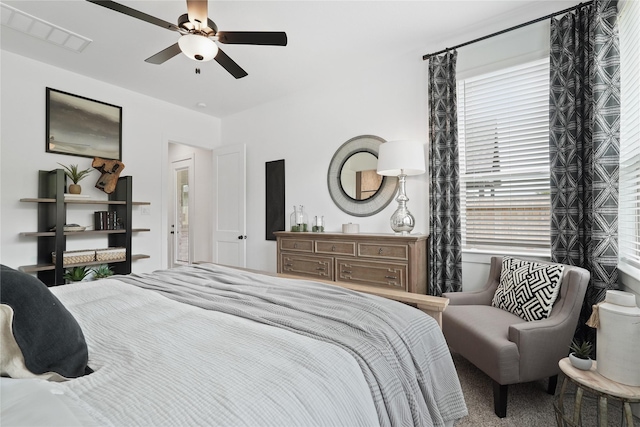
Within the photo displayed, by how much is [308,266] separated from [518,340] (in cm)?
211

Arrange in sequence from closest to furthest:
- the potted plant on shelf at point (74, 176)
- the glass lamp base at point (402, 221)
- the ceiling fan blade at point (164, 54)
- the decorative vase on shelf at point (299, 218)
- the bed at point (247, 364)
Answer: the bed at point (247, 364) → the ceiling fan blade at point (164, 54) → the glass lamp base at point (402, 221) → the potted plant on shelf at point (74, 176) → the decorative vase on shelf at point (299, 218)

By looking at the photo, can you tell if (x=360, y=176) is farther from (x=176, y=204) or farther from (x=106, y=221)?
(x=176, y=204)

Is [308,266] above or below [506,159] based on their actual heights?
below

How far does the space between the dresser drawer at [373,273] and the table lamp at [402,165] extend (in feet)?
1.34

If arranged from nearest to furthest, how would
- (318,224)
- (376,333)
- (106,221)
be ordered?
1. (376,333)
2. (106,221)
3. (318,224)

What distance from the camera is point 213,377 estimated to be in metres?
0.75

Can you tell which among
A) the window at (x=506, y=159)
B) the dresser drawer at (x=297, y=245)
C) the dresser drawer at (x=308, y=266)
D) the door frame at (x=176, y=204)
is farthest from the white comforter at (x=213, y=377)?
the door frame at (x=176, y=204)

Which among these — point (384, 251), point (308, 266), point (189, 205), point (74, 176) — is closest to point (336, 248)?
point (308, 266)

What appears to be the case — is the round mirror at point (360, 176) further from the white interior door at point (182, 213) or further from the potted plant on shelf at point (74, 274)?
the white interior door at point (182, 213)

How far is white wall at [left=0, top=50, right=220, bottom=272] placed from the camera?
310cm

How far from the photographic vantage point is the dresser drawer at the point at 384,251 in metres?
2.79

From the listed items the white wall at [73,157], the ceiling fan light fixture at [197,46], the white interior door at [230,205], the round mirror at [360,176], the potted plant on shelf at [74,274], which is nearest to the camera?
the ceiling fan light fixture at [197,46]

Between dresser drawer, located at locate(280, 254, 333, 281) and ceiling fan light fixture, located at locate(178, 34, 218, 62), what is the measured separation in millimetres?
2178

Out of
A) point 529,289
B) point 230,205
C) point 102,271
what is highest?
point 230,205
